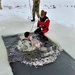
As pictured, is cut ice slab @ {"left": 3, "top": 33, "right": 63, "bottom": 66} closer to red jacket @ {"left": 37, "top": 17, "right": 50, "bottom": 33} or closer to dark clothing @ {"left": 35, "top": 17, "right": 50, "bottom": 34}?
dark clothing @ {"left": 35, "top": 17, "right": 50, "bottom": 34}

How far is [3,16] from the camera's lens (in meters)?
6.00

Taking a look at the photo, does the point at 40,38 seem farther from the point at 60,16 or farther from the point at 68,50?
the point at 60,16

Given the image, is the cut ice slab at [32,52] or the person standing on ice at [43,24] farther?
the person standing on ice at [43,24]

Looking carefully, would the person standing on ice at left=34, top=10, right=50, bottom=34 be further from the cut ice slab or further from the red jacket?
the cut ice slab

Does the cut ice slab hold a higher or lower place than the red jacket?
lower

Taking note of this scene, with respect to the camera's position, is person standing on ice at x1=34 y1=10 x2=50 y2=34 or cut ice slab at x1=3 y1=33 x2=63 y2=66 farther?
person standing on ice at x1=34 y1=10 x2=50 y2=34

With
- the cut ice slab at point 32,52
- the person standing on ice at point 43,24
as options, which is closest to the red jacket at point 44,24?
the person standing on ice at point 43,24

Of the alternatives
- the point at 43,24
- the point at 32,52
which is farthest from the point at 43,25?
the point at 32,52

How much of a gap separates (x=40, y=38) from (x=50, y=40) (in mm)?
247

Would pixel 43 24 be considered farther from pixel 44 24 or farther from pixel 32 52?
pixel 32 52

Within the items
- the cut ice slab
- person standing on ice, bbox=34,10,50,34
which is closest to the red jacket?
person standing on ice, bbox=34,10,50,34

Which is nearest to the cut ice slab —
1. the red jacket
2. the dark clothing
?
the dark clothing

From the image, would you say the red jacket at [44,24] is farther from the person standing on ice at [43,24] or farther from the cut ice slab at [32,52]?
the cut ice slab at [32,52]

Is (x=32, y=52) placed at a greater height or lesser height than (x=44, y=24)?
lesser
